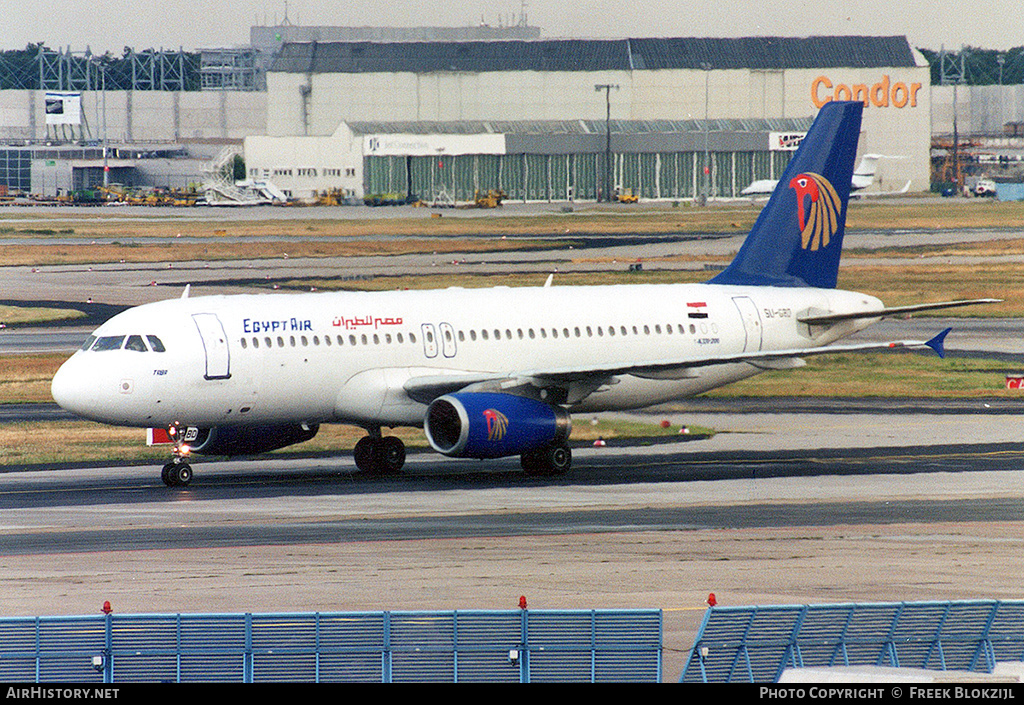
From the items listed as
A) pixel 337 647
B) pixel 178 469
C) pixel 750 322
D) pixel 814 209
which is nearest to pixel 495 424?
pixel 178 469

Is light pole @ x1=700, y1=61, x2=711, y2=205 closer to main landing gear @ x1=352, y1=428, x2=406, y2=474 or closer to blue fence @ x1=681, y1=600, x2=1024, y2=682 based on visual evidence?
main landing gear @ x1=352, y1=428, x2=406, y2=474

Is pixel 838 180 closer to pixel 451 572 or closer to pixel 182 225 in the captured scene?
pixel 451 572

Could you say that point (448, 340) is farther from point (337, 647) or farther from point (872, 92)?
point (872, 92)

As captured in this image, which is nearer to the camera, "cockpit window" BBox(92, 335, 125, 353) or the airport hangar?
"cockpit window" BBox(92, 335, 125, 353)

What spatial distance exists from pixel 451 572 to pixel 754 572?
547cm

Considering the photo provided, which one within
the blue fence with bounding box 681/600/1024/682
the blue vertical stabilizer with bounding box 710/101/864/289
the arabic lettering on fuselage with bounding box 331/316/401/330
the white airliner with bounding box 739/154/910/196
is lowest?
the blue fence with bounding box 681/600/1024/682

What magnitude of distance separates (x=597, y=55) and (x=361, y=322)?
129759 millimetres

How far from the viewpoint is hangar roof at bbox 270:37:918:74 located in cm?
16300

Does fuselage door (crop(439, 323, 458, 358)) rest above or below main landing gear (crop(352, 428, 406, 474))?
above

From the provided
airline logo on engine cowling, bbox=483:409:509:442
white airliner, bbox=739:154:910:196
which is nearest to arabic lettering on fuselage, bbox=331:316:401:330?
airline logo on engine cowling, bbox=483:409:509:442

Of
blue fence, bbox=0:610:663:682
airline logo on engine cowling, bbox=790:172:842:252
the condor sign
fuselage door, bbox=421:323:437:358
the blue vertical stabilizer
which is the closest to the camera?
blue fence, bbox=0:610:663:682

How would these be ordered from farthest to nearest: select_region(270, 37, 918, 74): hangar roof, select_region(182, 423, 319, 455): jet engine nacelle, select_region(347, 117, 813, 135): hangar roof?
select_region(270, 37, 918, 74): hangar roof → select_region(347, 117, 813, 135): hangar roof → select_region(182, 423, 319, 455): jet engine nacelle

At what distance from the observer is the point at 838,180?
48.0 metres

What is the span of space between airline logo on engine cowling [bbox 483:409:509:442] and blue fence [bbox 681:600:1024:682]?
679 inches
